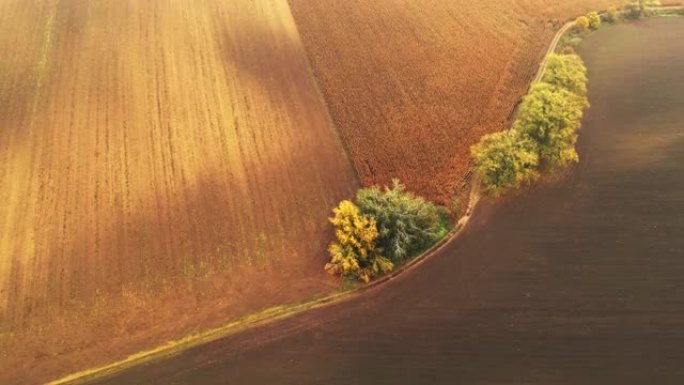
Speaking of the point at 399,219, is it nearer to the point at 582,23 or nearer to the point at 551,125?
the point at 551,125

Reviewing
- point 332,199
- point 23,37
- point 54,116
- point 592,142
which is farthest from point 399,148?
point 23,37

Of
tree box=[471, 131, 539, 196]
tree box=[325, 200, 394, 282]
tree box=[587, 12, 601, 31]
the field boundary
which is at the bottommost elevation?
the field boundary

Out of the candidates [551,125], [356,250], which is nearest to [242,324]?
[356,250]

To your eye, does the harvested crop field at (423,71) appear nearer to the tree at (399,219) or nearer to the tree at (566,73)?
the tree at (566,73)

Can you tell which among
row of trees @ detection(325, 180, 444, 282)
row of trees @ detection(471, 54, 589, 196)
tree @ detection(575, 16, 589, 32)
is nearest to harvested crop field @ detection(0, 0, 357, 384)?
row of trees @ detection(325, 180, 444, 282)

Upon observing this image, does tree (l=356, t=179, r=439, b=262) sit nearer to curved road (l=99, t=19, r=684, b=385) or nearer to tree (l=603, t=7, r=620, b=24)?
curved road (l=99, t=19, r=684, b=385)

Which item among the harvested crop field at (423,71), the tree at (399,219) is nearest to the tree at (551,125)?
the harvested crop field at (423,71)
